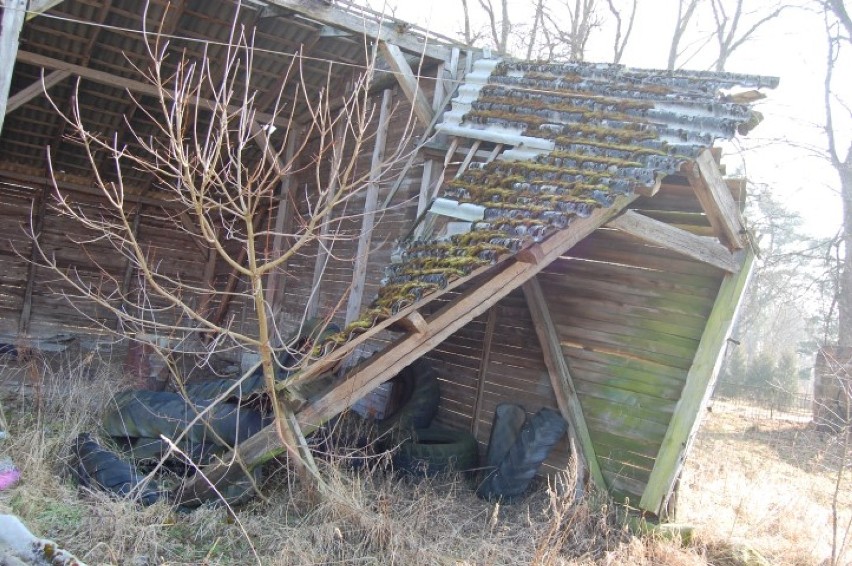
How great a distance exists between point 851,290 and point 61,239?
15863mm

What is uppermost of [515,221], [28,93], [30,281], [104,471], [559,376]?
[28,93]

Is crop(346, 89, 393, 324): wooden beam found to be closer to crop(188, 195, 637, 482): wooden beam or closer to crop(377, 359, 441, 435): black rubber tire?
crop(377, 359, 441, 435): black rubber tire

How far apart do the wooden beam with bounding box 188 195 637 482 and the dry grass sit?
0.29 metres

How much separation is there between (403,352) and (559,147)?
207 cm

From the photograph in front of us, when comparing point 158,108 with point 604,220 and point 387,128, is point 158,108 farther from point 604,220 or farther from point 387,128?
point 604,220

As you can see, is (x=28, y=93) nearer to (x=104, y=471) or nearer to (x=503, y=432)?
(x=104, y=471)

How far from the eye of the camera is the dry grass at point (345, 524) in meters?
4.33

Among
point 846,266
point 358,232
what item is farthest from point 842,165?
point 358,232

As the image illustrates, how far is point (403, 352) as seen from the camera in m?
4.88

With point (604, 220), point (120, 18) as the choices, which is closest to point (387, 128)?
point (120, 18)

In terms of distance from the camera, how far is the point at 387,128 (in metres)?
8.62

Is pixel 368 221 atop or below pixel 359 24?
below

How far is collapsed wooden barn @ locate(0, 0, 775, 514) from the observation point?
4.80 metres

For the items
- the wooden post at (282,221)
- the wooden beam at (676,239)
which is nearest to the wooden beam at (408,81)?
the wooden beam at (676,239)
